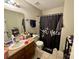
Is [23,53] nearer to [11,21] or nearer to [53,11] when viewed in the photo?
[11,21]

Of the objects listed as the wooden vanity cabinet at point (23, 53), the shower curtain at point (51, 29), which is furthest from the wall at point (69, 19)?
the wooden vanity cabinet at point (23, 53)

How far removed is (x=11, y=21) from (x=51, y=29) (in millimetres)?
1606

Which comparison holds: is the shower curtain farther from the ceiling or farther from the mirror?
the mirror

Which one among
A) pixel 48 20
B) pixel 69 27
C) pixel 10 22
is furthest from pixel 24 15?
pixel 69 27

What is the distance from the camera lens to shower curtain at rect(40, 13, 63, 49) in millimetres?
3449

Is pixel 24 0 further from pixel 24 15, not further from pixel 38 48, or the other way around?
pixel 38 48

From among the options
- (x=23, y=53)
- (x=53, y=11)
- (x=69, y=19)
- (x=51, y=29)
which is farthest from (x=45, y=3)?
(x=23, y=53)

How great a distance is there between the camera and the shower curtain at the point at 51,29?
3449 millimetres

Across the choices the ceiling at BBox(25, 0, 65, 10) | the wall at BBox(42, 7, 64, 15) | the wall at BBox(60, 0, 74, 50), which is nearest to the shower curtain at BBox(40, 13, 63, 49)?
the wall at BBox(42, 7, 64, 15)

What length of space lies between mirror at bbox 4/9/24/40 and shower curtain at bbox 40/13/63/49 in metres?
1.09
